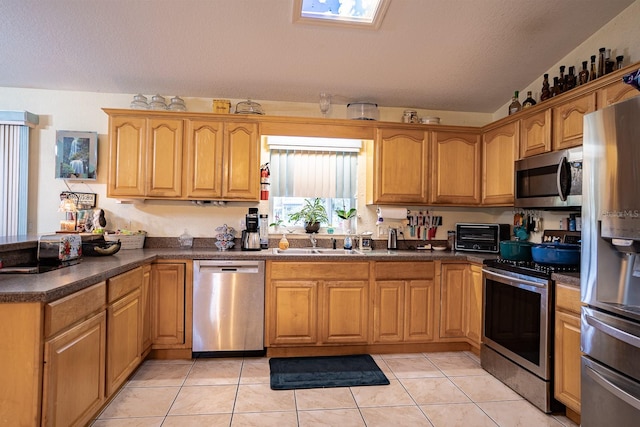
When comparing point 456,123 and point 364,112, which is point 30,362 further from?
point 456,123

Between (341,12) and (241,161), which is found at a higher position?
(341,12)

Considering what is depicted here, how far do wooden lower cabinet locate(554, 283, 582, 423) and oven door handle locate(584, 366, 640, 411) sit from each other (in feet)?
0.77

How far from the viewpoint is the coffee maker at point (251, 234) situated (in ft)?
10.7

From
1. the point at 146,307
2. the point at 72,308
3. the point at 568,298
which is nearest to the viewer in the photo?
the point at 72,308

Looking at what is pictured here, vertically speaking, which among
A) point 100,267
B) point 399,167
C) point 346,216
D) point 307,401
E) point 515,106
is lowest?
point 307,401

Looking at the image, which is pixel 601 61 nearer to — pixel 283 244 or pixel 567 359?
pixel 567 359

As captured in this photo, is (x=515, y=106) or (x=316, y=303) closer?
(x=316, y=303)

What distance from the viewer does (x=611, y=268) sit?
1760 mm

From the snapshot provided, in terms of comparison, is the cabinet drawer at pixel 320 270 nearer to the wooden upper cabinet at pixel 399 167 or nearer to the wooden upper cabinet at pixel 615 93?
the wooden upper cabinet at pixel 399 167

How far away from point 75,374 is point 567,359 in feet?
8.92

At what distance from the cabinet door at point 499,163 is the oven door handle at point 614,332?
1.51 meters

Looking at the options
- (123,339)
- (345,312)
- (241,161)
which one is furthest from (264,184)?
(123,339)

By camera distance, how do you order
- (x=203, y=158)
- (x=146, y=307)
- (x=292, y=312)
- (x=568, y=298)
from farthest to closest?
1. (x=203, y=158)
2. (x=292, y=312)
3. (x=146, y=307)
4. (x=568, y=298)

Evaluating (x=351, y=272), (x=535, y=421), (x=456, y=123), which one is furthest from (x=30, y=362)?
(x=456, y=123)
